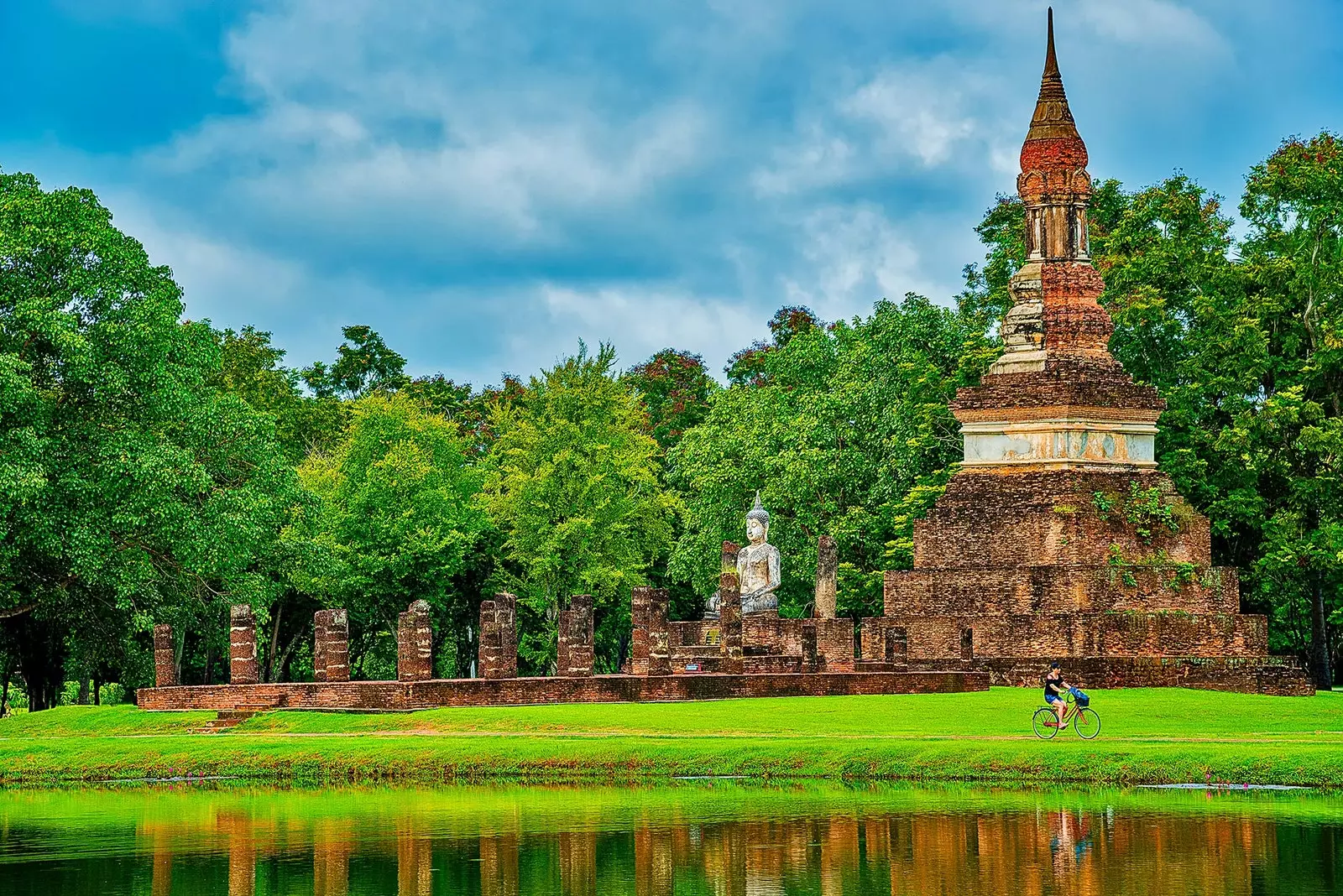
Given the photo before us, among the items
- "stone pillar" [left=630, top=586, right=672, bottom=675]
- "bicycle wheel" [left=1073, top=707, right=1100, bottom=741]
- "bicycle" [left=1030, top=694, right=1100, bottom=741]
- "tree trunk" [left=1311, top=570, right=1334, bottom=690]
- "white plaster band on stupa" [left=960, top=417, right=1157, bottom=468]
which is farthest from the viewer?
"tree trunk" [left=1311, top=570, right=1334, bottom=690]

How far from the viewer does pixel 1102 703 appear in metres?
37.2

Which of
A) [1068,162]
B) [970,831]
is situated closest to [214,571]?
[1068,162]

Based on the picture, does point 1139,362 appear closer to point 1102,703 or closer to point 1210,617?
point 1210,617

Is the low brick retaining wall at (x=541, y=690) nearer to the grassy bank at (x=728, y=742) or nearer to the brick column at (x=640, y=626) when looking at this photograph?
the grassy bank at (x=728, y=742)

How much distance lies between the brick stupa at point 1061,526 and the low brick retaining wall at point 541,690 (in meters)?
3.27

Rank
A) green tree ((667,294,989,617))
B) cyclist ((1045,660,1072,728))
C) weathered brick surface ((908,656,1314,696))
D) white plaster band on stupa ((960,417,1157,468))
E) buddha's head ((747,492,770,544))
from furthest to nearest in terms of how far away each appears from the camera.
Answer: green tree ((667,294,989,617)) < buddha's head ((747,492,770,544)) < white plaster band on stupa ((960,417,1157,468)) < weathered brick surface ((908,656,1314,696)) < cyclist ((1045,660,1072,728))

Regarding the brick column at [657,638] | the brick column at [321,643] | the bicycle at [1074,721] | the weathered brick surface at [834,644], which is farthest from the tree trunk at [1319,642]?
the brick column at [321,643]

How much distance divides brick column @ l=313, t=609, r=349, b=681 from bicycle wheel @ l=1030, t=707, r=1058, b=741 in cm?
1482

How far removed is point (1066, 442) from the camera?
4547 centimetres

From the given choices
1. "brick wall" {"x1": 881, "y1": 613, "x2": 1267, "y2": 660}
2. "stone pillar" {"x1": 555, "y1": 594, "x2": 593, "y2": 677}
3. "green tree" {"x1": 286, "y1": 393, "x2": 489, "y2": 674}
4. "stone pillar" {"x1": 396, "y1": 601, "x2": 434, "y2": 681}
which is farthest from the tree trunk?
"green tree" {"x1": 286, "y1": 393, "x2": 489, "y2": 674}

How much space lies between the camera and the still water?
20656 millimetres

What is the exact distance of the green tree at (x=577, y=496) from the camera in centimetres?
6178

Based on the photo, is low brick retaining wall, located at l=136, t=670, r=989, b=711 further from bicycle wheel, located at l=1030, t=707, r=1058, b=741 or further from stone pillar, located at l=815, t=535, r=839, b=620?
bicycle wheel, located at l=1030, t=707, r=1058, b=741

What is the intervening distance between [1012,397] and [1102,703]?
1027 centimetres
